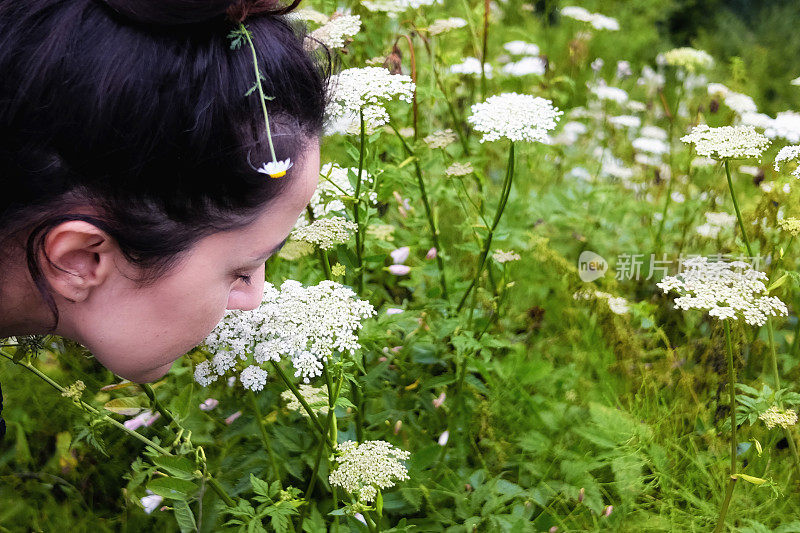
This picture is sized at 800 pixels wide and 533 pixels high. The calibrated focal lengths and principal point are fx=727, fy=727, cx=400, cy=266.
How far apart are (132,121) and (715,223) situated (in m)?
1.80

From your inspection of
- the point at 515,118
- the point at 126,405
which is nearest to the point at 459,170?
the point at 515,118

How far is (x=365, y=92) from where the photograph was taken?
1.45 m

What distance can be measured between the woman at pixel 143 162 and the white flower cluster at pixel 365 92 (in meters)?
0.14

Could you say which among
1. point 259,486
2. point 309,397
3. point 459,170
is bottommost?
point 259,486

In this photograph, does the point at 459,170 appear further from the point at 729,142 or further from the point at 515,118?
the point at 729,142

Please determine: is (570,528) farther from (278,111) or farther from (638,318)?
(278,111)

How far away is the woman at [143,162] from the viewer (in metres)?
1.03

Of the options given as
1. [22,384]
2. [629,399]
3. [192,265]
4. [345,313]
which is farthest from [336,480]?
[22,384]

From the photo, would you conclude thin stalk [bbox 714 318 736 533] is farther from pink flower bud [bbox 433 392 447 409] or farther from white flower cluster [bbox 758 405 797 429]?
pink flower bud [bbox 433 392 447 409]

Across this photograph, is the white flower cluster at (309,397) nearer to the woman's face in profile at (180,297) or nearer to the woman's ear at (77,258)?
the woman's face in profile at (180,297)

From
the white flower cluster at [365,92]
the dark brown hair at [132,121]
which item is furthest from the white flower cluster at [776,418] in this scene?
the dark brown hair at [132,121]

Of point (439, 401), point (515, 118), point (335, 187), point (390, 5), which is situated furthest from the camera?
point (390, 5)

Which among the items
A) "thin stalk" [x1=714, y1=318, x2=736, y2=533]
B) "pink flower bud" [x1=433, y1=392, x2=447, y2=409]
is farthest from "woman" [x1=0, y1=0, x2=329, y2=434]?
"thin stalk" [x1=714, y1=318, x2=736, y2=533]

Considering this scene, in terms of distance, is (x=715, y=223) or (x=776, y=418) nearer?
(x=776, y=418)
